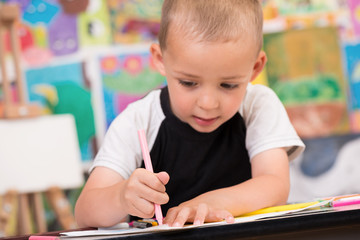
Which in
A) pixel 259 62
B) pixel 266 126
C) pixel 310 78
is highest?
pixel 310 78

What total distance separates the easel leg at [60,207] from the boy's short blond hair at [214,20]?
2074mm

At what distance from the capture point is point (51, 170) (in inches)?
108

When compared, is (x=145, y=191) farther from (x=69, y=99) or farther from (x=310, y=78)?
(x=310, y=78)

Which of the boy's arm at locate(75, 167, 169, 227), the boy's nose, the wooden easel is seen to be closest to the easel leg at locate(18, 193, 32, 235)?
the wooden easel

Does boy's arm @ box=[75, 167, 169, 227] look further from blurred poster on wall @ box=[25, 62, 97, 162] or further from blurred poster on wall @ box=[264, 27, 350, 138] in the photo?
blurred poster on wall @ box=[264, 27, 350, 138]

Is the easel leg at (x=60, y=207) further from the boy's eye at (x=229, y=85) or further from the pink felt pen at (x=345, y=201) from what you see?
the pink felt pen at (x=345, y=201)

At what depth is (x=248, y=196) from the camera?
800mm

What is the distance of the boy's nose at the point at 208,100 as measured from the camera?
77 cm

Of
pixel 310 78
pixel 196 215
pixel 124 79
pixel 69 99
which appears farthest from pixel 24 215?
pixel 196 215

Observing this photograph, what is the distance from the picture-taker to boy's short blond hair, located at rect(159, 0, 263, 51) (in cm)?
77

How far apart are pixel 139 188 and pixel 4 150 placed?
2239mm

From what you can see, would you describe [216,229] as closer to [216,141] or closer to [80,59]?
[216,141]

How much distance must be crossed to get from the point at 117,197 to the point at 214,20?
1.03 feet

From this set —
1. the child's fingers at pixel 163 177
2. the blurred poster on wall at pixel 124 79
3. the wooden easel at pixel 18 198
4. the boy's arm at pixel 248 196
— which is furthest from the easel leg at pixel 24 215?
the child's fingers at pixel 163 177
